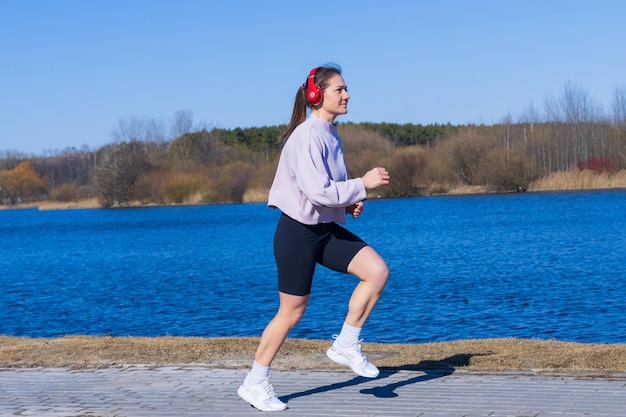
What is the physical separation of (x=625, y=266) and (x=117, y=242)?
3374cm

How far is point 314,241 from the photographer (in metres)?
6.15

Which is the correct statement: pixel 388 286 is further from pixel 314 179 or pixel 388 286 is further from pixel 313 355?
pixel 314 179

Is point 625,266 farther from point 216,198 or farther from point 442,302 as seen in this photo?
point 216,198

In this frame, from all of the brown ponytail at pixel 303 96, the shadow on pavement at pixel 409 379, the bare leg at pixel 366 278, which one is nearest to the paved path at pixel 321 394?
the shadow on pavement at pixel 409 379

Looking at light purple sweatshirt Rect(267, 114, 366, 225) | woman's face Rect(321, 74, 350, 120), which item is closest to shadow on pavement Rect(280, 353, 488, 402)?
light purple sweatshirt Rect(267, 114, 366, 225)

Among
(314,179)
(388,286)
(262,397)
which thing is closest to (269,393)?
(262,397)

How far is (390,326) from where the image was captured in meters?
17.6

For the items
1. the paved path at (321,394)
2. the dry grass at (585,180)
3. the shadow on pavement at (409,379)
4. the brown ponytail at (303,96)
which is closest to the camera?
the paved path at (321,394)

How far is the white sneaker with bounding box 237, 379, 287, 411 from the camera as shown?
6137 millimetres

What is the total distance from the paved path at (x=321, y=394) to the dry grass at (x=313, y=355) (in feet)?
1.50

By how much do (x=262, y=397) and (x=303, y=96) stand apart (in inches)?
79.1

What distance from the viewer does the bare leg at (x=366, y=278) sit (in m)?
6.09

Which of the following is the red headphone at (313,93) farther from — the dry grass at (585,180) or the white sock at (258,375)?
the dry grass at (585,180)

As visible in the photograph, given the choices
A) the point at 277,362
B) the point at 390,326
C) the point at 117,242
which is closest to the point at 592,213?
the point at 117,242
